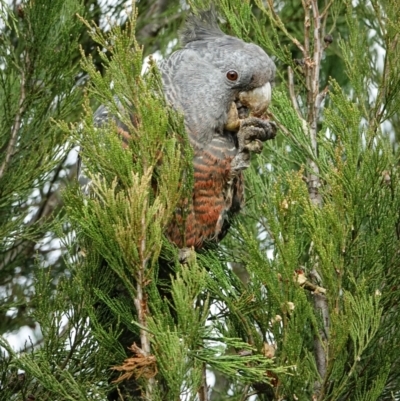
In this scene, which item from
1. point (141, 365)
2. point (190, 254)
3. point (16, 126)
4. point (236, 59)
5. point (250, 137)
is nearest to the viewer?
point (141, 365)

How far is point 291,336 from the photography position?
2527 mm

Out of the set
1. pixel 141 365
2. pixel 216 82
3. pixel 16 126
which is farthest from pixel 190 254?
pixel 16 126

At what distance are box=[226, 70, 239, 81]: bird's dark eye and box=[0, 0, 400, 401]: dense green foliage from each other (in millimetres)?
182

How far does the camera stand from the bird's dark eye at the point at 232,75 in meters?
3.39

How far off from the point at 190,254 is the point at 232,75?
38.4 inches

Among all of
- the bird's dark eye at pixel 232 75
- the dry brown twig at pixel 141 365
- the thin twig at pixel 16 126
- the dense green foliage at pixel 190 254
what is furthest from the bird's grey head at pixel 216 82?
the dry brown twig at pixel 141 365

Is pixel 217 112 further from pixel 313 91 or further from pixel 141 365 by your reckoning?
pixel 141 365

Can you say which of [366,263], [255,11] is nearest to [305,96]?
[366,263]

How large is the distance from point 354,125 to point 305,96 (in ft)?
2.32

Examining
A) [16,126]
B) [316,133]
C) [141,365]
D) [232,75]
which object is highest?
[232,75]

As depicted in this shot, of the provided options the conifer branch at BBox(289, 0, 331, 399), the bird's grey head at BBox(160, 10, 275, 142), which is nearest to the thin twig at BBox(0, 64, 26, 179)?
the bird's grey head at BBox(160, 10, 275, 142)

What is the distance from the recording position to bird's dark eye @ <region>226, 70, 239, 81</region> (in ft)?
11.1

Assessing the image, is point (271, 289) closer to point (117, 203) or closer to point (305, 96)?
→ point (117, 203)

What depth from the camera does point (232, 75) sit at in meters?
3.40
